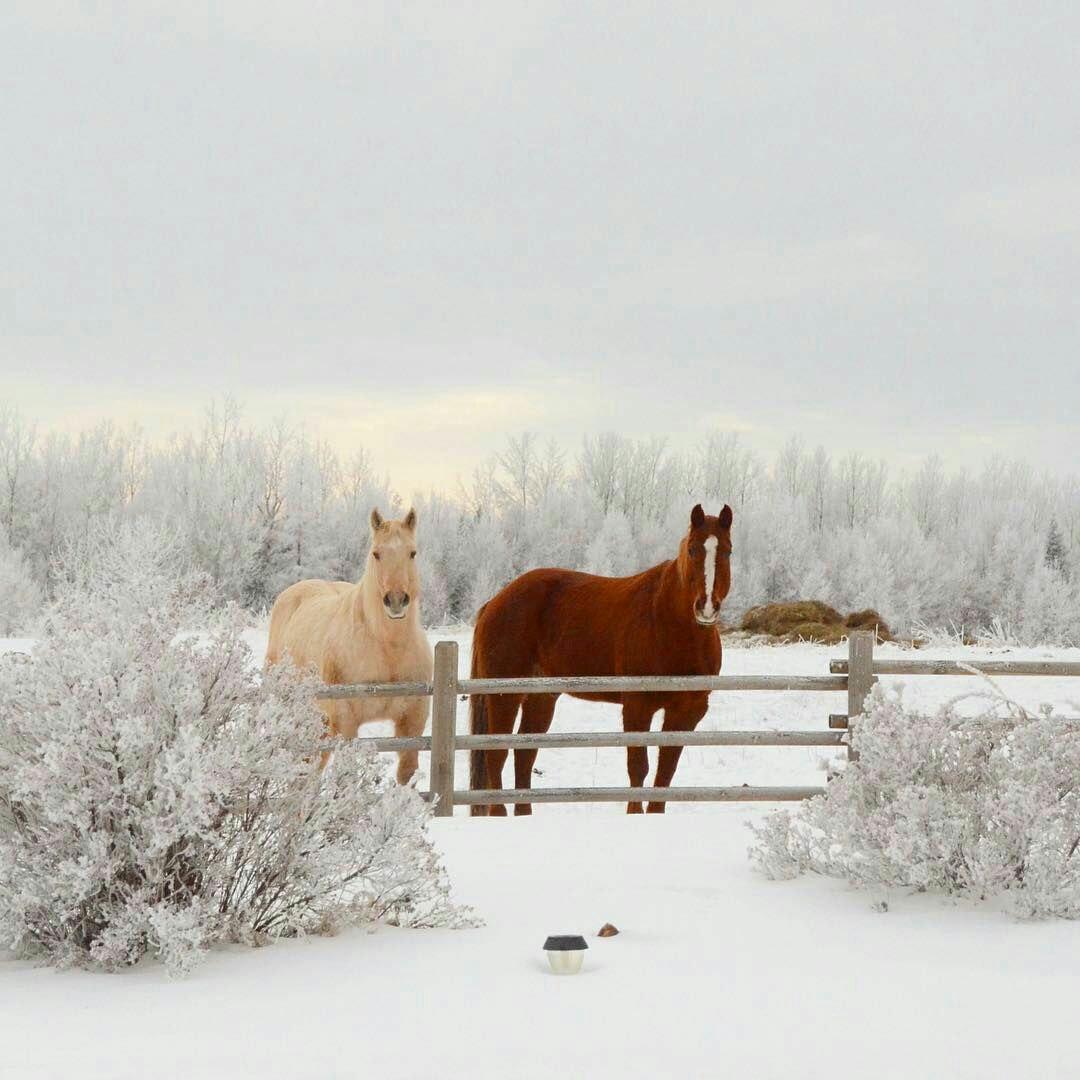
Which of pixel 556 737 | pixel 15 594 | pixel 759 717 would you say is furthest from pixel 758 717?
pixel 15 594

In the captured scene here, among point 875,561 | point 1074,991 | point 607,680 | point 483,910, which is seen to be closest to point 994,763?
point 1074,991

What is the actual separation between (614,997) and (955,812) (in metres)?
1.68

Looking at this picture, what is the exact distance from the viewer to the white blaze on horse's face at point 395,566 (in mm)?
7934

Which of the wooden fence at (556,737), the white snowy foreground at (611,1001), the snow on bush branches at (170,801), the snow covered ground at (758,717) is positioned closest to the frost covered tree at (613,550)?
the snow covered ground at (758,717)

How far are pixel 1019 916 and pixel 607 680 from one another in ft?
13.4

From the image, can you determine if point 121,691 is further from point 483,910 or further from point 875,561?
point 875,561

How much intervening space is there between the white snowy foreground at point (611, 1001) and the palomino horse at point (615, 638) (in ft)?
11.4

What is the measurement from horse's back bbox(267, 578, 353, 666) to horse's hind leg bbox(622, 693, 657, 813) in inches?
88.3

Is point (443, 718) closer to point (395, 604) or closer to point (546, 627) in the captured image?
point (395, 604)

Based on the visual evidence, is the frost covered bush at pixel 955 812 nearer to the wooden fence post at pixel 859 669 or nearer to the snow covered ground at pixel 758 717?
the wooden fence post at pixel 859 669

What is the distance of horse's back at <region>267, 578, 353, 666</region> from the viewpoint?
9086 millimetres

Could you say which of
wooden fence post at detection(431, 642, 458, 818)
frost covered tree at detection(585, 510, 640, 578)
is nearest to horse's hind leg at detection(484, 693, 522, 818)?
wooden fence post at detection(431, 642, 458, 818)

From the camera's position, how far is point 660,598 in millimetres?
8453

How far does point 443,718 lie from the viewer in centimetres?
813
